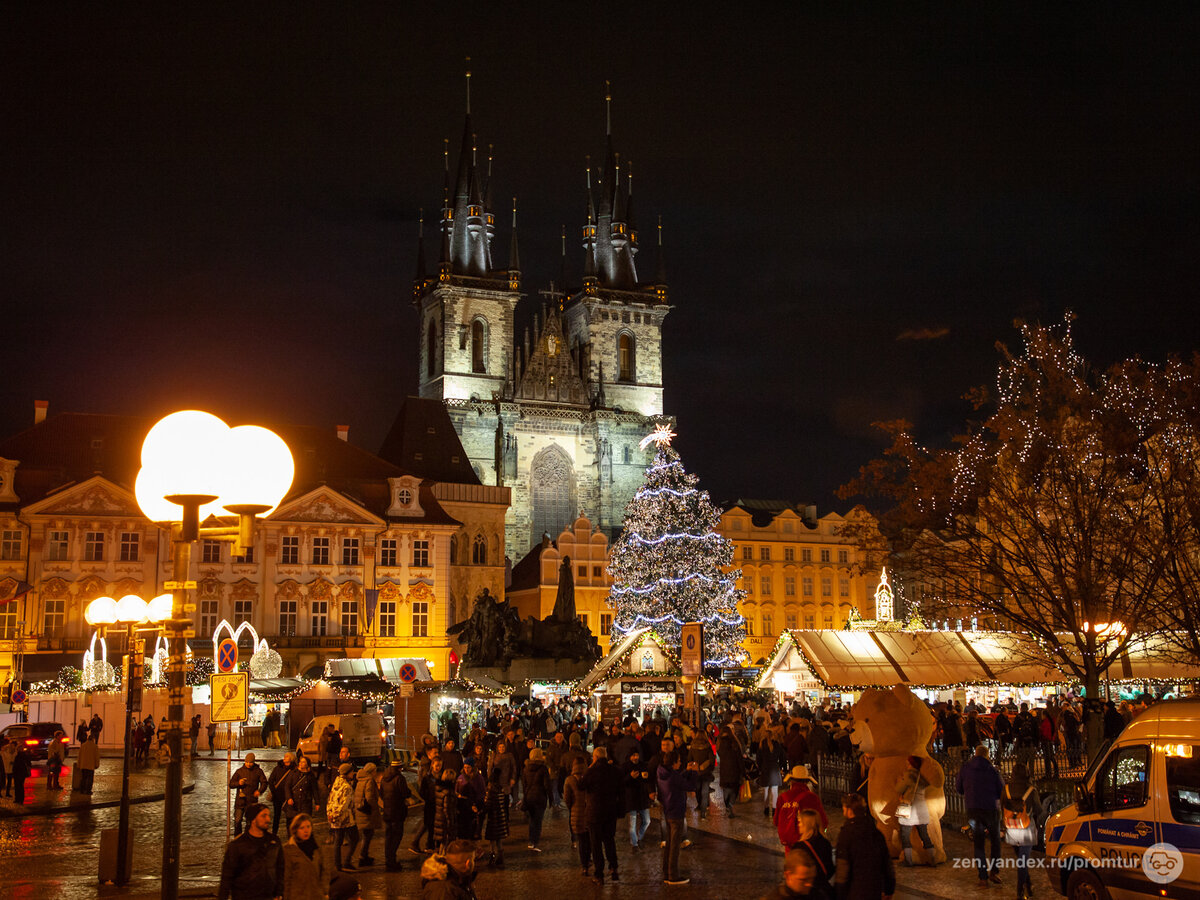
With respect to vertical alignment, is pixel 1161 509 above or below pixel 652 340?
below

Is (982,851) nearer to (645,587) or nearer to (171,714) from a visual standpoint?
(171,714)

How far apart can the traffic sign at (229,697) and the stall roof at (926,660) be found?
636 inches

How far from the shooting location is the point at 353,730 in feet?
76.1

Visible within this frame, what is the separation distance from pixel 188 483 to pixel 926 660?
24.3 metres

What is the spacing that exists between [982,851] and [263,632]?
3692cm

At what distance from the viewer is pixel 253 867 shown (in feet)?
25.6

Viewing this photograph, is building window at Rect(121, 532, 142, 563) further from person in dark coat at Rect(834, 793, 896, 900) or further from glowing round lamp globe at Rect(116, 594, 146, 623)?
person in dark coat at Rect(834, 793, 896, 900)


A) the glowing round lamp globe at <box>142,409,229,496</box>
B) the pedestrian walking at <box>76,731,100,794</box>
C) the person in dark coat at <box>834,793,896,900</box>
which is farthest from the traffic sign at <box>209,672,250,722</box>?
the pedestrian walking at <box>76,731,100,794</box>

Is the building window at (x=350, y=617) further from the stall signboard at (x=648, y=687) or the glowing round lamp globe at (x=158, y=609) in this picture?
the glowing round lamp globe at (x=158, y=609)

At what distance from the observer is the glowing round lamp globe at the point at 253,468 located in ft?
23.3

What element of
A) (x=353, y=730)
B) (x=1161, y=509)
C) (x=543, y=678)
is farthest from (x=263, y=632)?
(x=1161, y=509)

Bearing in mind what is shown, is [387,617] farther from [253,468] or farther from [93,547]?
[253,468]

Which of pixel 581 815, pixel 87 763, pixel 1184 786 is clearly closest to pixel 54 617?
pixel 87 763

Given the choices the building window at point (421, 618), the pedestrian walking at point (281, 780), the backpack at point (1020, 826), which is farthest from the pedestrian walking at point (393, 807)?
the building window at point (421, 618)
